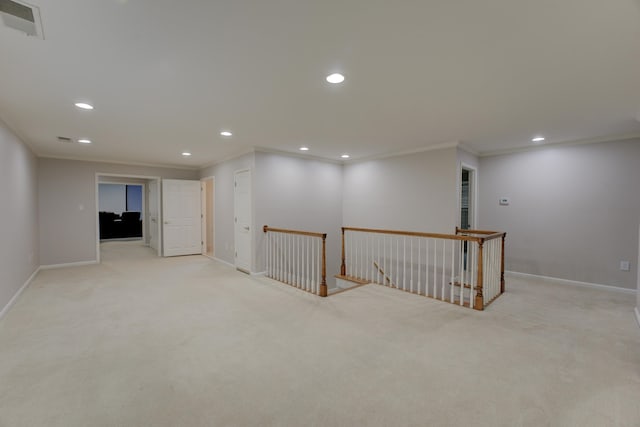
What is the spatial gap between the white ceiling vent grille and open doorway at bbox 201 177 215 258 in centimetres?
585

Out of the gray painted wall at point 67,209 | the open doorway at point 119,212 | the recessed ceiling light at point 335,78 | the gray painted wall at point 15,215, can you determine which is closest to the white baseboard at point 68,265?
the gray painted wall at point 67,209

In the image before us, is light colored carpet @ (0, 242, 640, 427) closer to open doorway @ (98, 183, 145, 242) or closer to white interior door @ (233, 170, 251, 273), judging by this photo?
white interior door @ (233, 170, 251, 273)

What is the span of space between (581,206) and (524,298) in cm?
194

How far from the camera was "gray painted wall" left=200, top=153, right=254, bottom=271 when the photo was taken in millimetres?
6031

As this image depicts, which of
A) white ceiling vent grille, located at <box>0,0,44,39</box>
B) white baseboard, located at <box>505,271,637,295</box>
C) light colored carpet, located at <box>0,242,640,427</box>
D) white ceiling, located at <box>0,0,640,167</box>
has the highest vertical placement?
white ceiling, located at <box>0,0,640,167</box>

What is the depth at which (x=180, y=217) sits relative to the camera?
24.7 ft

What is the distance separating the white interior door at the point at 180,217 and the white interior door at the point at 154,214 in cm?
40

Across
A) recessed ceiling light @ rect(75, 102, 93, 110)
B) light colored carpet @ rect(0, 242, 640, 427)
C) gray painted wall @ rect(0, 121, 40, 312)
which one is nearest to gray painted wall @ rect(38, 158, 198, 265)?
gray painted wall @ rect(0, 121, 40, 312)

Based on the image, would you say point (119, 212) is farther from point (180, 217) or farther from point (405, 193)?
point (405, 193)

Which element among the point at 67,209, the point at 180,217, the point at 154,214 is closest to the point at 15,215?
the point at 67,209

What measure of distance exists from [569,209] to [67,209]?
9515 mm

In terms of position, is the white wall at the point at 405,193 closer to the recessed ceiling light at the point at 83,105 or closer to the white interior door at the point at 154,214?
the recessed ceiling light at the point at 83,105

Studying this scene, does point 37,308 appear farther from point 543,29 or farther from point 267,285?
point 543,29

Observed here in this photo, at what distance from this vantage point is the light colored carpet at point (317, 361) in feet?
5.96
